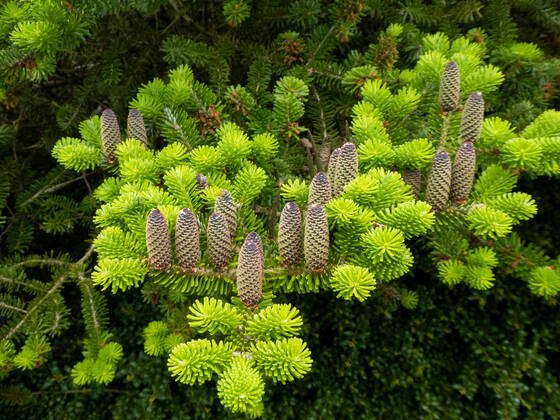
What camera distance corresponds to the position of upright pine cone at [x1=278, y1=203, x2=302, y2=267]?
3.00 feet

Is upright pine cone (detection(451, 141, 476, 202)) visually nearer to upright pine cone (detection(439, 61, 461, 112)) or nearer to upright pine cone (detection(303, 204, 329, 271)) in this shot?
upright pine cone (detection(439, 61, 461, 112))

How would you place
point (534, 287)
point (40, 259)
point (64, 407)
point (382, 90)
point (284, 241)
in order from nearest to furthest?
point (284, 241) → point (382, 90) → point (534, 287) → point (40, 259) → point (64, 407)

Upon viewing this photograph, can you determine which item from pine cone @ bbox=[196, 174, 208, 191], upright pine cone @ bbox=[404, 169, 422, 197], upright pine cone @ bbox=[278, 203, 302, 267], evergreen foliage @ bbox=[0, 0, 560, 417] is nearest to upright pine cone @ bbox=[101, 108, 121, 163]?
evergreen foliage @ bbox=[0, 0, 560, 417]

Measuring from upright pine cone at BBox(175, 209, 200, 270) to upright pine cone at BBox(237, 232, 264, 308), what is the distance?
5.0 inches

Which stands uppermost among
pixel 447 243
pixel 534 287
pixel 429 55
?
pixel 429 55

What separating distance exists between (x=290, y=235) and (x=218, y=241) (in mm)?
155

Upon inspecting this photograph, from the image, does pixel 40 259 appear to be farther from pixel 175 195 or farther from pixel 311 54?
pixel 311 54

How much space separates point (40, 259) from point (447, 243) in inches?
65.2

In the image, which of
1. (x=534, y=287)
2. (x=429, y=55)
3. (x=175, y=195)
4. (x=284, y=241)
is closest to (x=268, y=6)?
(x=429, y=55)

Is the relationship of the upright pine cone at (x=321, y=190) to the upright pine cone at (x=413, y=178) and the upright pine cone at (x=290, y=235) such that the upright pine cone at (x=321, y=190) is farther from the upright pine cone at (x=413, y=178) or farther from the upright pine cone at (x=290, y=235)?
the upright pine cone at (x=413, y=178)

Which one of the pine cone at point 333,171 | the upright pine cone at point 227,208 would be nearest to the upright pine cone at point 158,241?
the upright pine cone at point 227,208

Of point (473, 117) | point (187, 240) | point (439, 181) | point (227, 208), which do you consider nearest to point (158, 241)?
point (187, 240)

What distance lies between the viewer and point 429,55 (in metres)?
1.41

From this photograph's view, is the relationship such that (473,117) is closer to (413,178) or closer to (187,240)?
(413,178)
